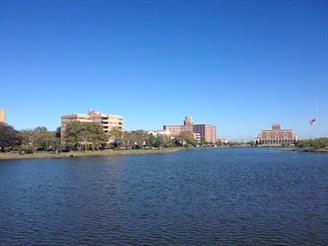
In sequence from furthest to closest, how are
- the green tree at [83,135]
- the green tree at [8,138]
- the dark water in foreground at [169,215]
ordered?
the green tree at [83,135], the green tree at [8,138], the dark water in foreground at [169,215]

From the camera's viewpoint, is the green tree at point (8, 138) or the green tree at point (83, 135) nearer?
the green tree at point (8, 138)

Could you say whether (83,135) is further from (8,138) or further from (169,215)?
(169,215)

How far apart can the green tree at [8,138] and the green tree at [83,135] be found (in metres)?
17.9

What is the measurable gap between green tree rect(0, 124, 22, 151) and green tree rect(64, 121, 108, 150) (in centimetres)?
1786

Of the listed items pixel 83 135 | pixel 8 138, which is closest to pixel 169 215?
pixel 8 138

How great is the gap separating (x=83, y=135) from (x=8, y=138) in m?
27.0

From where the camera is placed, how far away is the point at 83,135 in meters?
163

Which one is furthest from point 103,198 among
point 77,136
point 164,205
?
point 77,136

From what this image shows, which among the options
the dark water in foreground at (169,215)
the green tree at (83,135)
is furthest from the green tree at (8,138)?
the dark water in foreground at (169,215)

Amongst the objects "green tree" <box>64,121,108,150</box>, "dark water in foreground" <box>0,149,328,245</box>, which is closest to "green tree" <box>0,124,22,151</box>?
"green tree" <box>64,121,108,150</box>

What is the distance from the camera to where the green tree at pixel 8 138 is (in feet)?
481

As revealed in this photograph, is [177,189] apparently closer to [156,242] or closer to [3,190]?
[3,190]

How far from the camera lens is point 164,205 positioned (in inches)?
1459

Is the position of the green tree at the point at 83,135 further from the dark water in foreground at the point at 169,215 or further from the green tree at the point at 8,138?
the dark water in foreground at the point at 169,215
